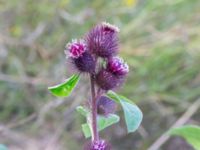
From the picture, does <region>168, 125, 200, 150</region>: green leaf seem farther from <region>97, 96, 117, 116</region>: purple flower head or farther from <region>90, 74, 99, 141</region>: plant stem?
<region>90, 74, 99, 141</region>: plant stem

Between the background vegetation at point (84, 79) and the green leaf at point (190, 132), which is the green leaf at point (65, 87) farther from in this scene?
the background vegetation at point (84, 79)

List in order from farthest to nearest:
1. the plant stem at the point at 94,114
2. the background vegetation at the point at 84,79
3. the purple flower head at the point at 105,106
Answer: the background vegetation at the point at 84,79 → the purple flower head at the point at 105,106 → the plant stem at the point at 94,114

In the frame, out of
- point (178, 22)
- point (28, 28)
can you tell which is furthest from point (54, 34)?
point (178, 22)

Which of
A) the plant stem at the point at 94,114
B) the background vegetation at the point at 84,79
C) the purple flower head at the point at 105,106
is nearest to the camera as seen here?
the plant stem at the point at 94,114

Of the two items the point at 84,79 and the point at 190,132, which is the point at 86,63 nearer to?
the point at 190,132

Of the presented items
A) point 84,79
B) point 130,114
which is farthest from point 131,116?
point 84,79

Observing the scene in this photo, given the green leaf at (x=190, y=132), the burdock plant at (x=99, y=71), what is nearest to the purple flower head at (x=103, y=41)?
the burdock plant at (x=99, y=71)

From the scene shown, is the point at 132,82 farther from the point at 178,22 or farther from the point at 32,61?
the point at 32,61

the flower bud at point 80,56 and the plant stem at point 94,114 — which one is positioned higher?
the flower bud at point 80,56
